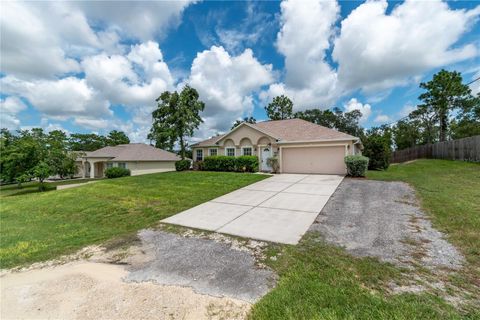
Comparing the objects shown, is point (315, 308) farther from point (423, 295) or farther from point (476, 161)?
point (476, 161)

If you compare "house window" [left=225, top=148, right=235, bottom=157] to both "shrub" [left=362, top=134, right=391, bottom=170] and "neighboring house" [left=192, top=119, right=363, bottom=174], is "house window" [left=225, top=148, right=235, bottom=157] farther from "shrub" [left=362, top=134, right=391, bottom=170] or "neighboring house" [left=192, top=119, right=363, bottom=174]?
"shrub" [left=362, top=134, right=391, bottom=170]

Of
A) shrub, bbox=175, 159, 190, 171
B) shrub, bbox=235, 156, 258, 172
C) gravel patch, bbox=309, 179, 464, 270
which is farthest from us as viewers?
shrub, bbox=175, 159, 190, 171

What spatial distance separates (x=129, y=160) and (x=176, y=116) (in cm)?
806

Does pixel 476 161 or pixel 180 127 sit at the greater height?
pixel 180 127

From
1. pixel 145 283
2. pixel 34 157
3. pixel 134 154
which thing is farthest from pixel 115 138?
pixel 145 283

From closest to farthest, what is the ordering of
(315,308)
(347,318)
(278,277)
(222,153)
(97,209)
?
(347,318)
(315,308)
(278,277)
(97,209)
(222,153)

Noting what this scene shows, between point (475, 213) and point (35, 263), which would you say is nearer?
point (35, 263)

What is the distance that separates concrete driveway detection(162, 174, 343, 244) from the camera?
486 centimetres

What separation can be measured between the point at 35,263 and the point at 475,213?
10060 mm

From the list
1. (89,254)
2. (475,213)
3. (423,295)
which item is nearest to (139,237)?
(89,254)

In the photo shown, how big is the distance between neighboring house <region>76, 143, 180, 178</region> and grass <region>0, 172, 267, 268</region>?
Answer: 570 inches

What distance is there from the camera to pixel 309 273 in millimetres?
3059

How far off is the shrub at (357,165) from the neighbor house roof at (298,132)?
2039 mm

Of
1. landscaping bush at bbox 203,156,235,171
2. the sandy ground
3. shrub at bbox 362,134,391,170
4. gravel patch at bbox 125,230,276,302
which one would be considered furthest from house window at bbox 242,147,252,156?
the sandy ground
